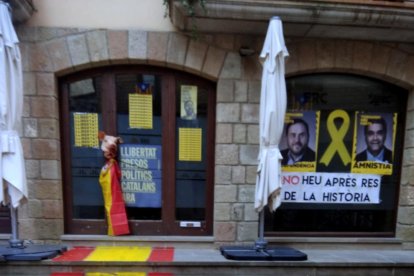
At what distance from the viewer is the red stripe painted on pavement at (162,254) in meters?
4.00

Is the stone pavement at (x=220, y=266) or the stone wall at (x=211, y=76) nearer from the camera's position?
the stone pavement at (x=220, y=266)

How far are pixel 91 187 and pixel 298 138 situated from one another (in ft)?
10.8

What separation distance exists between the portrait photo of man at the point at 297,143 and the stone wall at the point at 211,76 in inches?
23.2

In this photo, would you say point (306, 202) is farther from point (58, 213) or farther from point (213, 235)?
point (58, 213)

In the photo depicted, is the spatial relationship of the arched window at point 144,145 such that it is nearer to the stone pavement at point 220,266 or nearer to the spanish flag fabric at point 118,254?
the spanish flag fabric at point 118,254

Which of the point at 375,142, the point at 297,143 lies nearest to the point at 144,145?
the point at 297,143

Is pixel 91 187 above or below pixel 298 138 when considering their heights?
below

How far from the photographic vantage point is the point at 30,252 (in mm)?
3879

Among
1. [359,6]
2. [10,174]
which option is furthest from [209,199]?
[359,6]

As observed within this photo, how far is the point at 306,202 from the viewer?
4781 millimetres

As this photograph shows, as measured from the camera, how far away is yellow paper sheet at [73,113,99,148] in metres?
4.48

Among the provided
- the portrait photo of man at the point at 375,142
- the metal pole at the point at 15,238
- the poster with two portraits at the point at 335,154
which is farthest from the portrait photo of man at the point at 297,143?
the metal pole at the point at 15,238

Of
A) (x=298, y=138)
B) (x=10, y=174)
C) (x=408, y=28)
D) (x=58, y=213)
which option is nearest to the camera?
(x=10, y=174)

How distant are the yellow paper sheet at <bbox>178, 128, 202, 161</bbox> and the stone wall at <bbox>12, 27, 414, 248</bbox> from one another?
1.08 ft
